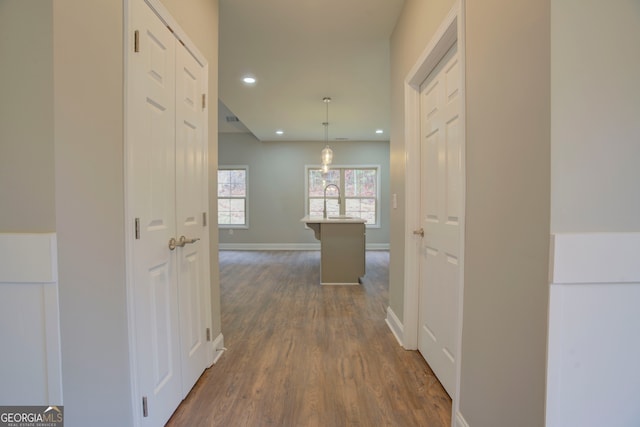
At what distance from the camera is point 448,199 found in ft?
5.58

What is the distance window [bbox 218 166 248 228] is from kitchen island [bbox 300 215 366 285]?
367 centimetres

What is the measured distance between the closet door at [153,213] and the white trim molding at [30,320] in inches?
11.5

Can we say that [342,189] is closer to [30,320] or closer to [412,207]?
[412,207]

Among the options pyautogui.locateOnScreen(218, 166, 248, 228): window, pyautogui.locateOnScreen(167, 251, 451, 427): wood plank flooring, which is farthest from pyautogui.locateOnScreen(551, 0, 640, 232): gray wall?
pyautogui.locateOnScreen(218, 166, 248, 228): window

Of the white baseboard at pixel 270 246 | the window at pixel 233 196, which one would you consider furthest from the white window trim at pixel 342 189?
the window at pixel 233 196

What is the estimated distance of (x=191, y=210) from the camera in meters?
1.75

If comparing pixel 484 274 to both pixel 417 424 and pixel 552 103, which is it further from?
pixel 417 424

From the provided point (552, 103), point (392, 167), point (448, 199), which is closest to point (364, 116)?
point (392, 167)

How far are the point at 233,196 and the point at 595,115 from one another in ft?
23.6

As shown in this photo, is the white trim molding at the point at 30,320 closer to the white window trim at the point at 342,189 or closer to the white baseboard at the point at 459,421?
the white baseboard at the point at 459,421

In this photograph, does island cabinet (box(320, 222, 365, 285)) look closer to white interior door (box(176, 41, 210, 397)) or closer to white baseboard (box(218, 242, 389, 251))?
white interior door (box(176, 41, 210, 397))

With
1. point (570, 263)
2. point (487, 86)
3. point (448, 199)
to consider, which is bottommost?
point (570, 263)

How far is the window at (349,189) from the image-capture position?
738cm

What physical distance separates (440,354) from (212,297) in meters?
1.54
